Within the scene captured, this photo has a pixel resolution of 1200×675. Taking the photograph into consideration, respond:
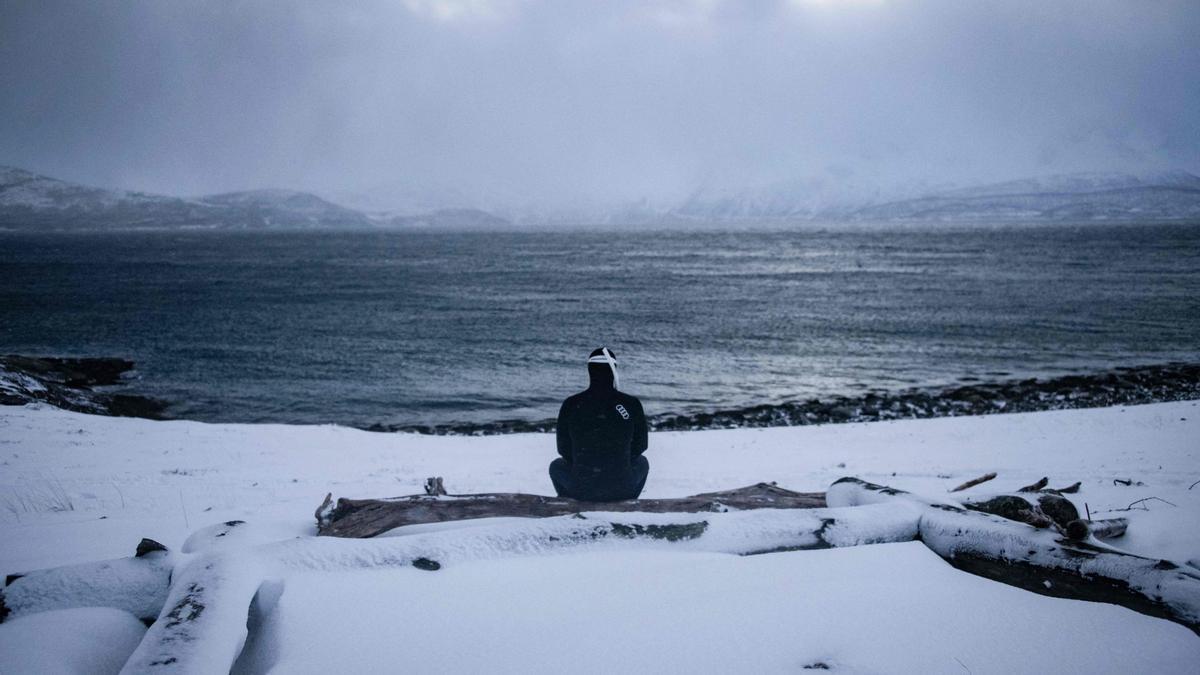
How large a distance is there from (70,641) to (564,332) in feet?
113

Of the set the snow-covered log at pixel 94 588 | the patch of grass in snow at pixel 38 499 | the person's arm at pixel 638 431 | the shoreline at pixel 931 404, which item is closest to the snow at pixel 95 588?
the snow-covered log at pixel 94 588

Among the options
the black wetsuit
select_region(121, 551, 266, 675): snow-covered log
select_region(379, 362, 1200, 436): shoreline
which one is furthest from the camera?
select_region(379, 362, 1200, 436): shoreline

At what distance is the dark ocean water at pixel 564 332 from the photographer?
24.1m

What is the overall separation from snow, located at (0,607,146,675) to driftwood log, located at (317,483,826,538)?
4.43 ft

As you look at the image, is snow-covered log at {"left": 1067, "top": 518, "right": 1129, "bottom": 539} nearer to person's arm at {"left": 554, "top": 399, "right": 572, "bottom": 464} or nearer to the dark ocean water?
person's arm at {"left": 554, "top": 399, "right": 572, "bottom": 464}

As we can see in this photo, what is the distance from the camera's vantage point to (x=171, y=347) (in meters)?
32.5

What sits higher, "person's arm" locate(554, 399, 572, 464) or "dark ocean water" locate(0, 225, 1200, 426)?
"person's arm" locate(554, 399, 572, 464)

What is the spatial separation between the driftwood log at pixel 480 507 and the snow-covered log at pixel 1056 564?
1.36 metres

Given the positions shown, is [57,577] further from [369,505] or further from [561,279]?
[561,279]

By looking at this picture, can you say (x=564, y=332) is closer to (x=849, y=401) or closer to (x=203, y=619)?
(x=849, y=401)

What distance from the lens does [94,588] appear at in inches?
122

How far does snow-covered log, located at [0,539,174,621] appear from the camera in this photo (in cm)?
300

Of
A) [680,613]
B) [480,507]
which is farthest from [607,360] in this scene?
[680,613]

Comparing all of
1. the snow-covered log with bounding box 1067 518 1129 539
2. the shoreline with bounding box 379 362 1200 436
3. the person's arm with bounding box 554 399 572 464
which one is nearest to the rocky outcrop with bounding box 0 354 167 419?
the shoreline with bounding box 379 362 1200 436
